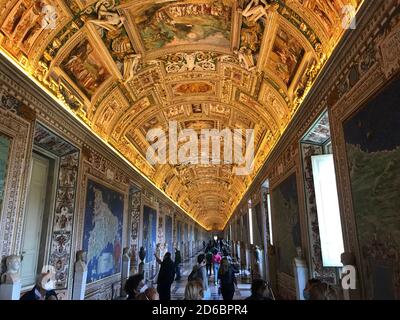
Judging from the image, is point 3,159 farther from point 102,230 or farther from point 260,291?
point 102,230

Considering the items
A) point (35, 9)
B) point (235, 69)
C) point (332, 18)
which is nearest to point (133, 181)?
point (235, 69)

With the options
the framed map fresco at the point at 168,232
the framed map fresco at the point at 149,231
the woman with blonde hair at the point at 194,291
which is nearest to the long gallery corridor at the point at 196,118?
the woman with blonde hair at the point at 194,291

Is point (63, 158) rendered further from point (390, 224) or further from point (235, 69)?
point (390, 224)

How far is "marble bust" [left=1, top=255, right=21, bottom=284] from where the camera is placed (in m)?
6.02

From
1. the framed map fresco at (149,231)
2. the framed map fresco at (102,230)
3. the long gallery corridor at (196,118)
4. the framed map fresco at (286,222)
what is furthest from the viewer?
the framed map fresco at (149,231)

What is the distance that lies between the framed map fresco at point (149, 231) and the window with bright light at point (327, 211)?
11324 millimetres

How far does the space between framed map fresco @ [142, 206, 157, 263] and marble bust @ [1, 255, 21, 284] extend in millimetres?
11610

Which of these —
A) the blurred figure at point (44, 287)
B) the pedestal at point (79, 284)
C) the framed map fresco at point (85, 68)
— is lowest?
the pedestal at point (79, 284)

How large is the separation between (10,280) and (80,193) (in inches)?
175

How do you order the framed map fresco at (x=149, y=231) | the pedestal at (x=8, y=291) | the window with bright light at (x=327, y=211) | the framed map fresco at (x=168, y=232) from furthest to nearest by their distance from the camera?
the framed map fresco at (x=168, y=232), the framed map fresco at (x=149, y=231), the window with bright light at (x=327, y=211), the pedestal at (x=8, y=291)

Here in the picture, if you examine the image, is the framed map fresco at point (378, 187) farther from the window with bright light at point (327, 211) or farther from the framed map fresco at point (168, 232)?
the framed map fresco at point (168, 232)

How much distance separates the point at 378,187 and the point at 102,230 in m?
9.66

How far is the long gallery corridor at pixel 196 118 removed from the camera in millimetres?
5293

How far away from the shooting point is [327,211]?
8.79 metres
